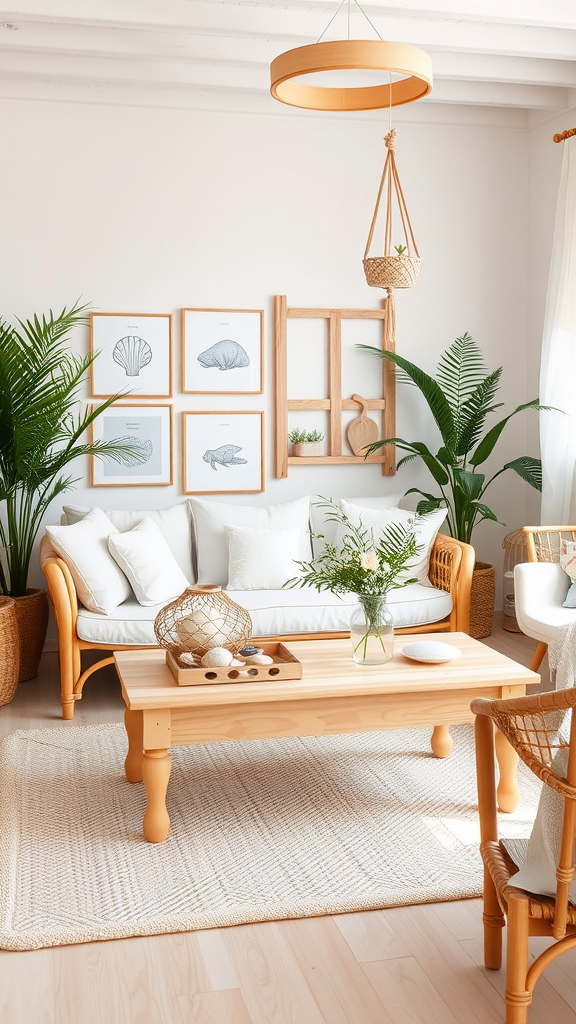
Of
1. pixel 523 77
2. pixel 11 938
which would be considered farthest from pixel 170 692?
pixel 523 77

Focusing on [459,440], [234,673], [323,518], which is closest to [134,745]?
[234,673]

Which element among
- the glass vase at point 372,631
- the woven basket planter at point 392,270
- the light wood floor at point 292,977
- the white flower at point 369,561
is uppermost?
the woven basket planter at point 392,270

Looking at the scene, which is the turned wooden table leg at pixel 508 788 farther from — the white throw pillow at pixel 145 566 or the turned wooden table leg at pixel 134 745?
the white throw pillow at pixel 145 566

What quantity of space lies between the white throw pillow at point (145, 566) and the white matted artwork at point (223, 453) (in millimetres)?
900

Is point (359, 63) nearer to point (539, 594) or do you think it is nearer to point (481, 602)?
point (539, 594)

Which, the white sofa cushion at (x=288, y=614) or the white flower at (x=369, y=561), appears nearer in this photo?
the white flower at (x=369, y=561)

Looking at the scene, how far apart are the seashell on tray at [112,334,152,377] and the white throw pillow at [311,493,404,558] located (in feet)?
3.93

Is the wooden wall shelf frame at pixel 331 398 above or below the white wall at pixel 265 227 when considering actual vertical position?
below

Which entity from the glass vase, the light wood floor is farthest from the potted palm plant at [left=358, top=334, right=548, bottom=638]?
the light wood floor

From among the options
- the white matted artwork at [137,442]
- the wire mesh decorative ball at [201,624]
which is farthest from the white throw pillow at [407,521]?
the wire mesh decorative ball at [201,624]

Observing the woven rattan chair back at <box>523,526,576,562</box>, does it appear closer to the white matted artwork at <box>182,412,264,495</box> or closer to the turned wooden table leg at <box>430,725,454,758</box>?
the turned wooden table leg at <box>430,725,454,758</box>

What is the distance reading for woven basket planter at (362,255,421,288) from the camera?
3.71 meters

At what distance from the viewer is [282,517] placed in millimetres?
4934

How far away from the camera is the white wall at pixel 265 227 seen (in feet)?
16.4
